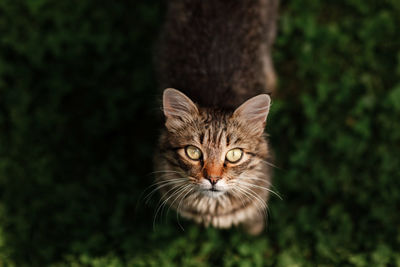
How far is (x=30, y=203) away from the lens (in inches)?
142

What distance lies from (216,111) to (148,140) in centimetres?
146

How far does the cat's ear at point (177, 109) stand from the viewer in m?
2.41

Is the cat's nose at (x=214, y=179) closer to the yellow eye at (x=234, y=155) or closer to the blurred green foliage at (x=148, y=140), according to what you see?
the yellow eye at (x=234, y=155)

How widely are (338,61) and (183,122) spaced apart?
7.46ft

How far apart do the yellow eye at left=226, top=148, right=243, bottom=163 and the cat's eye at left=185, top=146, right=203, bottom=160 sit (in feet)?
0.59

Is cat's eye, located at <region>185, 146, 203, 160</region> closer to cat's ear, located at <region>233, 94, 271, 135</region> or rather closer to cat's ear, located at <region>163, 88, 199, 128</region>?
cat's ear, located at <region>163, 88, 199, 128</region>

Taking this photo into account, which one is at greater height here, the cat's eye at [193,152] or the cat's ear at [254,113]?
the cat's ear at [254,113]

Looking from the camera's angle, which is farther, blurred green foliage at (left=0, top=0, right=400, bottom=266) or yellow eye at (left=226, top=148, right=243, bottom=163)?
blurred green foliage at (left=0, top=0, right=400, bottom=266)

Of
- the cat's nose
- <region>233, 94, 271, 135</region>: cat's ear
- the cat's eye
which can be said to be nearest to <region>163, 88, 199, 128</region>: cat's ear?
the cat's eye

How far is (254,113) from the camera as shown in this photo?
2449mm

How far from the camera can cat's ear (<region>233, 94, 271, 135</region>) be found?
2346 mm

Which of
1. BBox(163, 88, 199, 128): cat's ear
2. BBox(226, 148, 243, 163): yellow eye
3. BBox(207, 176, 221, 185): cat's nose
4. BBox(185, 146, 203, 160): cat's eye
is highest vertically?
BBox(163, 88, 199, 128): cat's ear

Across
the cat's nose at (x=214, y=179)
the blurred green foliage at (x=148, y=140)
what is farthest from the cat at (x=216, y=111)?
the blurred green foliage at (x=148, y=140)

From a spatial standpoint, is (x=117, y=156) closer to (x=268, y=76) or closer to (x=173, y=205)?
(x=173, y=205)
